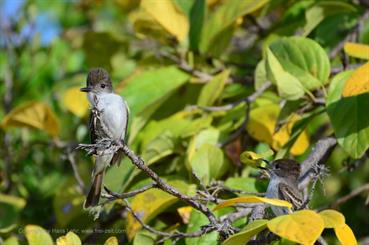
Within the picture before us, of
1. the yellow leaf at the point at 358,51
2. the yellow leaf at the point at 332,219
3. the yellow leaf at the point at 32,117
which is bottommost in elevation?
the yellow leaf at the point at 332,219

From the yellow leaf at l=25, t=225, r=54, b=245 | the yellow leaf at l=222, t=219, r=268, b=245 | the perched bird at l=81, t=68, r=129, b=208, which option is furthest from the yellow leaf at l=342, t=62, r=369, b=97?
the yellow leaf at l=25, t=225, r=54, b=245

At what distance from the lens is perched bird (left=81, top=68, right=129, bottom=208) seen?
3.26 metres

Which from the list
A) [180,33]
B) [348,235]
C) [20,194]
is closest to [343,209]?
[180,33]

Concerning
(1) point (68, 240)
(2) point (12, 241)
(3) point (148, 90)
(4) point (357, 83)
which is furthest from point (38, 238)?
(4) point (357, 83)

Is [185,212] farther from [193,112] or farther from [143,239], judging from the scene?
[193,112]

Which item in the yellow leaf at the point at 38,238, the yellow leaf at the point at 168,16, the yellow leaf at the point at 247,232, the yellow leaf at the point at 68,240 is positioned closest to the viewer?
the yellow leaf at the point at 247,232

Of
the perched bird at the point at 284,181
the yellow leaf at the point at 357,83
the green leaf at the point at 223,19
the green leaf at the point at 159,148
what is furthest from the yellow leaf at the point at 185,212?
the green leaf at the point at 223,19

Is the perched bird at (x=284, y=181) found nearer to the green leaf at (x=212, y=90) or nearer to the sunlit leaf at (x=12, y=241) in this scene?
the green leaf at (x=212, y=90)

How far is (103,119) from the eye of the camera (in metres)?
3.33

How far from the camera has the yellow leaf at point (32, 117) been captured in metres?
4.24

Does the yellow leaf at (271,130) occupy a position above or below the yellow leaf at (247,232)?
below

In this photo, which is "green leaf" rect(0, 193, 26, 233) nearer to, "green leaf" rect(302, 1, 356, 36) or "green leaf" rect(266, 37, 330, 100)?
"green leaf" rect(266, 37, 330, 100)

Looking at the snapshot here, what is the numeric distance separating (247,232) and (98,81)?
4.56 feet

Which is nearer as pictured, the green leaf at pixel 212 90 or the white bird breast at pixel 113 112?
the white bird breast at pixel 113 112
